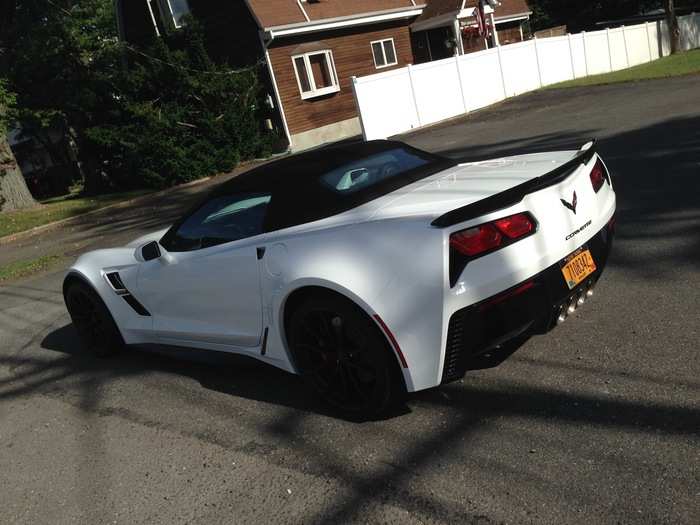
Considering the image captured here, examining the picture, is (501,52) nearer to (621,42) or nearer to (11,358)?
(621,42)

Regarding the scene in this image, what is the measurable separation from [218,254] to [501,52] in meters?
19.9

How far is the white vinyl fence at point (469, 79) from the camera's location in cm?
1803

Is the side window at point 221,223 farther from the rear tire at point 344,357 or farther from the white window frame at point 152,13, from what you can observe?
the white window frame at point 152,13

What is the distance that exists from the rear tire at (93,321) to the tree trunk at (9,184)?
15209 millimetres

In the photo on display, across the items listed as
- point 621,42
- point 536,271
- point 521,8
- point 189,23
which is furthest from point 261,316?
point 521,8

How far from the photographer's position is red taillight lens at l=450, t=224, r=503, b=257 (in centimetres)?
285

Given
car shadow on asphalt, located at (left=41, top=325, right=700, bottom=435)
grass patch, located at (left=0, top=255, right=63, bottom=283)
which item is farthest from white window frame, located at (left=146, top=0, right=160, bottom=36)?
car shadow on asphalt, located at (left=41, top=325, right=700, bottom=435)

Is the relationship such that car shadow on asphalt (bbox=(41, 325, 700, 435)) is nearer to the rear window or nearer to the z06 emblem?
the z06 emblem

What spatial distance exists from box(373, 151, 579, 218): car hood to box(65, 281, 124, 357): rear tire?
2679 millimetres

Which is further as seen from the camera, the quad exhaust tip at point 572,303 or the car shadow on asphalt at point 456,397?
the quad exhaust tip at point 572,303

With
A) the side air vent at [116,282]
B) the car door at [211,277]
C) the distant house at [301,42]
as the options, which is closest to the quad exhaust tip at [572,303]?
the car door at [211,277]

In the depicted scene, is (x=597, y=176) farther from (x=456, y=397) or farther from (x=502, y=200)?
(x=456, y=397)

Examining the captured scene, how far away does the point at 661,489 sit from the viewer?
2398mm

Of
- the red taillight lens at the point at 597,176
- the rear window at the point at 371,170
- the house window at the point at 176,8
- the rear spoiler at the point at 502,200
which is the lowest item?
the red taillight lens at the point at 597,176
